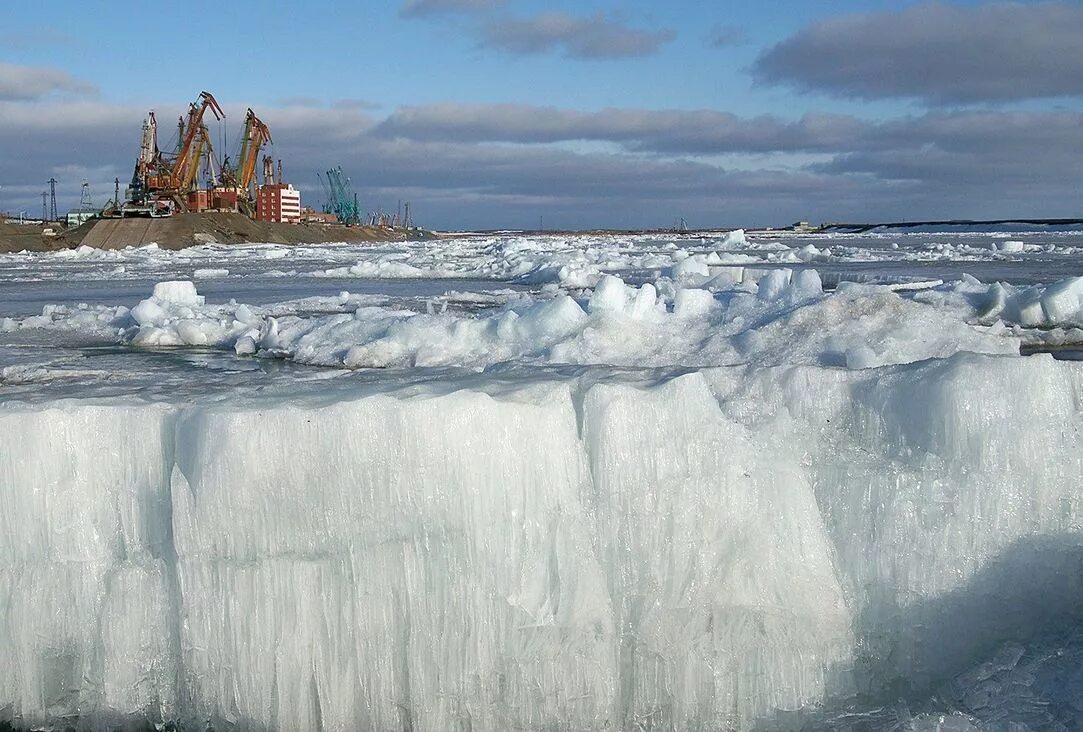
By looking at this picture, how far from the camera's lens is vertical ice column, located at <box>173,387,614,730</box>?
3426 mm

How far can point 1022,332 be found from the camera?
870 cm

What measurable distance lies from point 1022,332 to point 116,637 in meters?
7.81

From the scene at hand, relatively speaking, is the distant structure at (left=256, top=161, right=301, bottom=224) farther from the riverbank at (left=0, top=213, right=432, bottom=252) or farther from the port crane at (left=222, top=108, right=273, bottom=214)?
the riverbank at (left=0, top=213, right=432, bottom=252)

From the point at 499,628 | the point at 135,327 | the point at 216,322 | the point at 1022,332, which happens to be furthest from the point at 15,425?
the point at 1022,332

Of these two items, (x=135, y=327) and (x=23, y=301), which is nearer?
(x=135, y=327)

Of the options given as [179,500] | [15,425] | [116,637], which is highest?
[15,425]

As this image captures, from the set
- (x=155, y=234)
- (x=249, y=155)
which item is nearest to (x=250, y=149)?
(x=249, y=155)

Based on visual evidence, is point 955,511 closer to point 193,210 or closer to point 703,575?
point 703,575

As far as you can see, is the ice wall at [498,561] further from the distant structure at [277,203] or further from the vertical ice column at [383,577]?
the distant structure at [277,203]

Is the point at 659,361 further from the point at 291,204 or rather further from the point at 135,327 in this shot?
the point at 291,204

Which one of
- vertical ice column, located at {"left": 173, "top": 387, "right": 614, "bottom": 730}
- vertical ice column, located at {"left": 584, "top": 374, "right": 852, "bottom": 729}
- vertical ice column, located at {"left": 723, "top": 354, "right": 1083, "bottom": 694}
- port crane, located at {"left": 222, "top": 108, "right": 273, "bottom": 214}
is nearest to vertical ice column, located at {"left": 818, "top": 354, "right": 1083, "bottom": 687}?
vertical ice column, located at {"left": 723, "top": 354, "right": 1083, "bottom": 694}

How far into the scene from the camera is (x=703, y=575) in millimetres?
3516

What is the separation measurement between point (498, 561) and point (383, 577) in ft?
1.31

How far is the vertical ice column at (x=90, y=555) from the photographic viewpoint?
3.50 m
